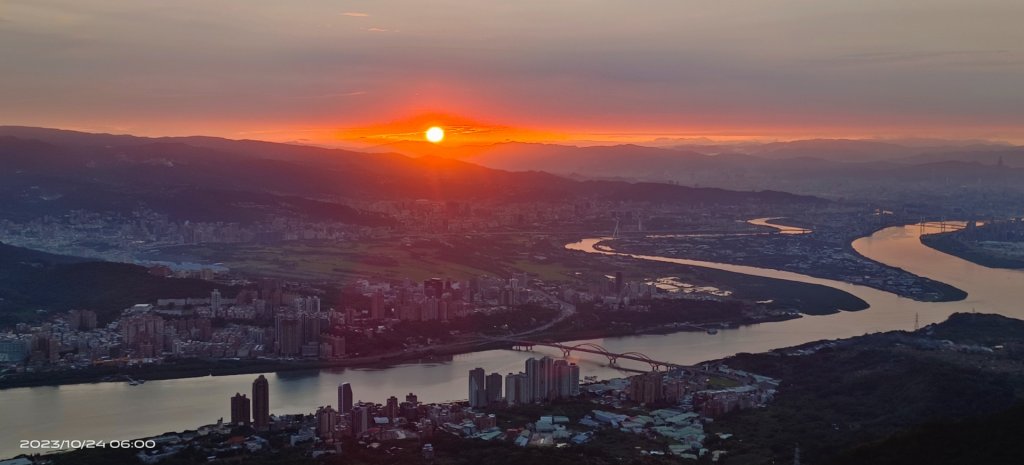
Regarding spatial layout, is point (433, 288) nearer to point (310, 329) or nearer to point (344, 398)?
point (310, 329)

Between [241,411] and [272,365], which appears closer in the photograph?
[241,411]

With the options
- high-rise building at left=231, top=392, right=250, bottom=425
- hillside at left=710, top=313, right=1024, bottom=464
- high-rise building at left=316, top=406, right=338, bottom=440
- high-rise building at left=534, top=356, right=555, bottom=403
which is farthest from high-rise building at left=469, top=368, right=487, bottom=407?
hillside at left=710, top=313, right=1024, bottom=464

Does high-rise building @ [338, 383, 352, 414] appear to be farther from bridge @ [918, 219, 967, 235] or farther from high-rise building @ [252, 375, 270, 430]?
bridge @ [918, 219, 967, 235]

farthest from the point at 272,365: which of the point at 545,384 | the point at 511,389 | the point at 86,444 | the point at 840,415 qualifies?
the point at 840,415

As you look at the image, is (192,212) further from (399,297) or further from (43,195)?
(399,297)

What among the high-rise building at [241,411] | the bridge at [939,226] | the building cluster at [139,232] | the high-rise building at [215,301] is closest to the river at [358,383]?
the high-rise building at [241,411]

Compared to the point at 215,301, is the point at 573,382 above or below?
below

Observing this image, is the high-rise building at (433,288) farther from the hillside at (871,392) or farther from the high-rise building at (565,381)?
the high-rise building at (565,381)
